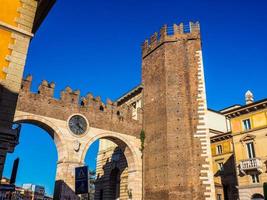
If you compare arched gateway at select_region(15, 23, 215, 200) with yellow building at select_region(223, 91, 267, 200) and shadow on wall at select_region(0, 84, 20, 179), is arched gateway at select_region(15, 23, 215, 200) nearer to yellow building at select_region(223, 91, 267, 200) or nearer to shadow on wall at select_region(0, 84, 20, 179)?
yellow building at select_region(223, 91, 267, 200)

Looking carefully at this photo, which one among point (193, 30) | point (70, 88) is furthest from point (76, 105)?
point (193, 30)

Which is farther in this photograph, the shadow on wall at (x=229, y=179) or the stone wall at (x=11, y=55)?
the shadow on wall at (x=229, y=179)

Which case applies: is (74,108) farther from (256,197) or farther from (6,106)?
(256,197)

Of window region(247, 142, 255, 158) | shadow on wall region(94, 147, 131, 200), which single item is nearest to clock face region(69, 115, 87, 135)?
shadow on wall region(94, 147, 131, 200)

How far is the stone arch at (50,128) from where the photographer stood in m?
20.2

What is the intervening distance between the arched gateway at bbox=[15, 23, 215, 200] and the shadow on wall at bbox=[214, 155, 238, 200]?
9.75 m

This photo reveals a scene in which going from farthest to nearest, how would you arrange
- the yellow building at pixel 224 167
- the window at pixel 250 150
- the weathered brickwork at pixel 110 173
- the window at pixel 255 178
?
the yellow building at pixel 224 167 < the weathered brickwork at pixel 110 173 < the window at pixel 250 150 < the window at pixel 255 178

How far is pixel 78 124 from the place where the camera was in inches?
880

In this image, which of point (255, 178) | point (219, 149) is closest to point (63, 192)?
point (255, 178)

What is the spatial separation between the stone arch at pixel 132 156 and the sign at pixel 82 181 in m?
15.2

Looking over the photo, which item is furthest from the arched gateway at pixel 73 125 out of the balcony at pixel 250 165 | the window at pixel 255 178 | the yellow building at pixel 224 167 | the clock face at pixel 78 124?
the yellow building at pixel 224 167

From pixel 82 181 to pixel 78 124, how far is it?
1526 centimetres

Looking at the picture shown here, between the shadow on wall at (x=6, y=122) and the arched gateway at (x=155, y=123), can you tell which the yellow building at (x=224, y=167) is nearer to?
the arched gateway at (x=155, y=123)

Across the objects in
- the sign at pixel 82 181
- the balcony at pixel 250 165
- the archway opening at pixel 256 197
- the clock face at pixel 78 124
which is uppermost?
the clock face at pixel 78 124
